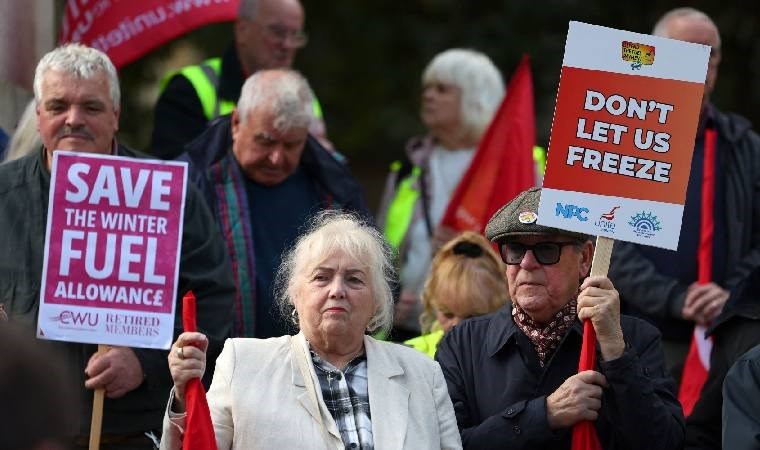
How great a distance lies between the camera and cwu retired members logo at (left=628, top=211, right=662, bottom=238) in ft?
16.0

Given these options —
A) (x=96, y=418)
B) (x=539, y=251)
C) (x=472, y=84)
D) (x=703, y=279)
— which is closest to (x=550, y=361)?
(x=539, y=251)

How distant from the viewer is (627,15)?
12516mm

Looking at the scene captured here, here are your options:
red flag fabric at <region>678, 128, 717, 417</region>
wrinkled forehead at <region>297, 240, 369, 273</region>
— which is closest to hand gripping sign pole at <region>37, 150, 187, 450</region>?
wrinkled forehead at <region>297, 240, 369, 273</region>

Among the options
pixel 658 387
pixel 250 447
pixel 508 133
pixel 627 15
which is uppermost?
pixel 627 15

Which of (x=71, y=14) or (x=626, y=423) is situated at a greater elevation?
(x=71, y=14)

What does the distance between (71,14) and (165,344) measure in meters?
2.64

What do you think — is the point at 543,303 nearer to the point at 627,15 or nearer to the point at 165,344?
the point at 165,344

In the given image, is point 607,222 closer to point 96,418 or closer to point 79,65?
point 96,418

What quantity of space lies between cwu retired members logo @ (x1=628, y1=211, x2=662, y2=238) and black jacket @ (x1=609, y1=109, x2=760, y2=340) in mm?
1732

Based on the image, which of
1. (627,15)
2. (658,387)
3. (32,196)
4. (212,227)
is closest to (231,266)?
(212,227)

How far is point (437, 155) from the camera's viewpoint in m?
7.96

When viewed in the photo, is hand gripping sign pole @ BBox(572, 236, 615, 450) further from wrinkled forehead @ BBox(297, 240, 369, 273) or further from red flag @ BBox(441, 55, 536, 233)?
red flag @ BBox(441, 55, 536, 233)

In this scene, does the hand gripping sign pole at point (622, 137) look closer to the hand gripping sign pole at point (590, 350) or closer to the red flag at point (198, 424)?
the hand gripping sign pole at point (590, 350)

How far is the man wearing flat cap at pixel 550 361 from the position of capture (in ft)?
15.5
